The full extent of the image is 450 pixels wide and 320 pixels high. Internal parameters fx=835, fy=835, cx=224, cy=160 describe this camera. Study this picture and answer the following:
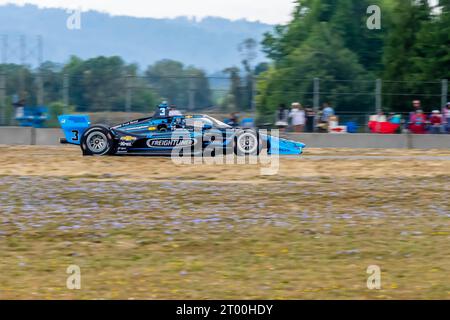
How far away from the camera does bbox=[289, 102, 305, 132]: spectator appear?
25656 millimetres

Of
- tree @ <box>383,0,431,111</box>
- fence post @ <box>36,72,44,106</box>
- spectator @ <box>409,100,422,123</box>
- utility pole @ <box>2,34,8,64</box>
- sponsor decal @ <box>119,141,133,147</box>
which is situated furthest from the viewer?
tree @ <box>383,0,431,111</box>

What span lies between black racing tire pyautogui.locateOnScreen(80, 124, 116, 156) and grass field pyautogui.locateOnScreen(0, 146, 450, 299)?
3.00 m

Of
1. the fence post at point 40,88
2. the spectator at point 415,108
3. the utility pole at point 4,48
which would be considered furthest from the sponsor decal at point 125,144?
the utility pole at point 4,48

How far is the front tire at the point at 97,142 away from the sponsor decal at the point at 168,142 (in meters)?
1.04

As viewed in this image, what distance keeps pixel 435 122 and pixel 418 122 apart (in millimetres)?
519

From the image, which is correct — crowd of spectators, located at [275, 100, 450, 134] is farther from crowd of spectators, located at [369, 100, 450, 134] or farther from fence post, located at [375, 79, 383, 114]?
fence post, located at [375, 79, 383, 114]

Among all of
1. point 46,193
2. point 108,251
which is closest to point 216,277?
point 108,251

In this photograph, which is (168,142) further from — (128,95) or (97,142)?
(128,95)

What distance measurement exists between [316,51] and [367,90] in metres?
15.0

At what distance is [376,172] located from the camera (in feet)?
57.7

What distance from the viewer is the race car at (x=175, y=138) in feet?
64.7

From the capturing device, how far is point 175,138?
782 inches

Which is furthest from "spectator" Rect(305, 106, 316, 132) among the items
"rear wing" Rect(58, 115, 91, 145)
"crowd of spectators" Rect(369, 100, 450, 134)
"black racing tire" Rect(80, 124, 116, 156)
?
"rear wing" Rect(58, 115, 91, 145)
